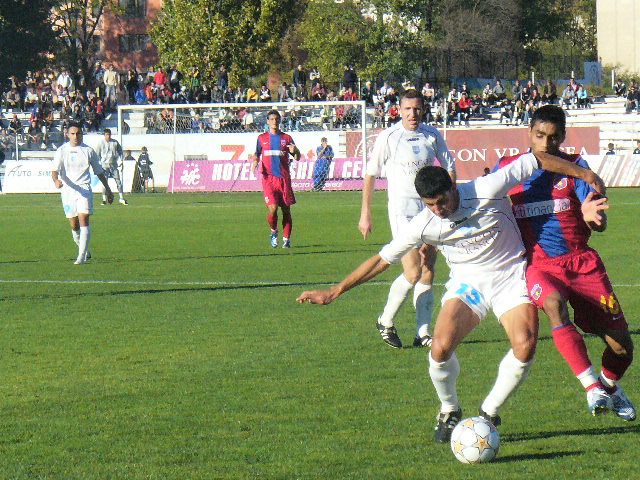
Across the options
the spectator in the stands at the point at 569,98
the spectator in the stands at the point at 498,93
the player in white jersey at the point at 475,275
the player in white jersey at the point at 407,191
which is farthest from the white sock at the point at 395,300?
the spectator in the stands at the point at 498,93

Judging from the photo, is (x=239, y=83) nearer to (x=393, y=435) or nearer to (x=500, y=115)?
(x=500, y=115)

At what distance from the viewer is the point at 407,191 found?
10430 millimetres

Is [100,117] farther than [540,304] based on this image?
Yes

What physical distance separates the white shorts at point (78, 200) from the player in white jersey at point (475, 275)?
37.5 ft

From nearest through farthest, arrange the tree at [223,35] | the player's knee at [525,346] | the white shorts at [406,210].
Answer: the player's knee at [525,346] → the white shorts at [406,210] → the tree at [223,35]

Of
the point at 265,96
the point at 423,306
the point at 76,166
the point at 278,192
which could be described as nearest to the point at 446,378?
the point at 423,306

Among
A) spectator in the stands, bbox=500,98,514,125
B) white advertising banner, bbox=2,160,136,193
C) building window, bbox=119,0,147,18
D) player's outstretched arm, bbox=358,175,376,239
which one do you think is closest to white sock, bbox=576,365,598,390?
player's outstretched arm, bbox=358,175,376,239

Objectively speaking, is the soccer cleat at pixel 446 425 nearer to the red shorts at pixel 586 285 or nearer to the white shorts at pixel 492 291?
the white shorts at pixel 492 291

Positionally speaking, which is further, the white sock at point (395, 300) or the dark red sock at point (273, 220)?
the dark red sock at point (273, 220)

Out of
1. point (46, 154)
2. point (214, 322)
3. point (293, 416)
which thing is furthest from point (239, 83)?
point (293, 416)

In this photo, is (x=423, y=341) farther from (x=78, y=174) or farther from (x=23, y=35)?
(x=23, y=35)

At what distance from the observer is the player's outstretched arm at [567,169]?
6.98m

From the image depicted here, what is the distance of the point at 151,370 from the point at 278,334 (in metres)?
1.84

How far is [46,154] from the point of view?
47812mm
